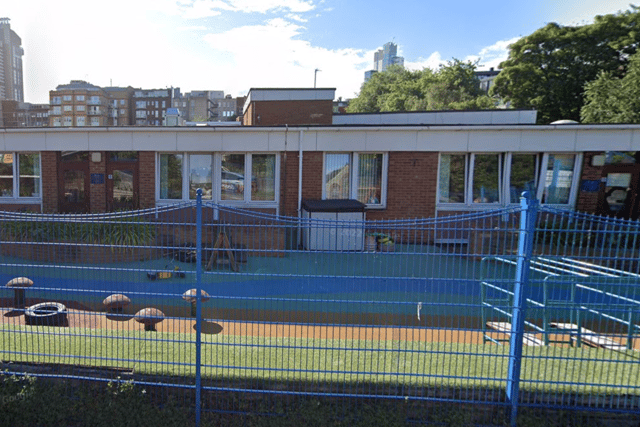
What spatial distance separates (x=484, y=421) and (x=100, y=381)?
3751 millimetres

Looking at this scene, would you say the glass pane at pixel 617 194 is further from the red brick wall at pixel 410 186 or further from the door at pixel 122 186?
the door at pixel 122 186

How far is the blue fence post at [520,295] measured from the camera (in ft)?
11.8

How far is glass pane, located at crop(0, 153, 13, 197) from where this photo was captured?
543 inches

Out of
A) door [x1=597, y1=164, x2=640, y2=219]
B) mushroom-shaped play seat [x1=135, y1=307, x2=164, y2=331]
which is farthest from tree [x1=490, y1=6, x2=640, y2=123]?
mushroom-shaped play seat [x1=135, y1=307, x2=164, y2=331]

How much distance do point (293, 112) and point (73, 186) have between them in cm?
1210

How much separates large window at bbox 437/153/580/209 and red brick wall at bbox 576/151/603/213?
0.71ft

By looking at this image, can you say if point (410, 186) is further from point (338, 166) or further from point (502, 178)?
point (502, 178)

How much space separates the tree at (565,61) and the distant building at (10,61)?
4923 inches

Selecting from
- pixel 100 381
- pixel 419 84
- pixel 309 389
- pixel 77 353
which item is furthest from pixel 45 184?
pixel 419 84

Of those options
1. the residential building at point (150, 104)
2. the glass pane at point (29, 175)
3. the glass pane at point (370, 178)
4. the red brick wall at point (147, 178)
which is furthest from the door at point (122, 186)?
the residential building at point (150, 104)

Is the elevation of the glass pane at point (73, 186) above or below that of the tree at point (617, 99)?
below

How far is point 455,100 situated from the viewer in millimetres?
37375

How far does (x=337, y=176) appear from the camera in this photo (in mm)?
12977

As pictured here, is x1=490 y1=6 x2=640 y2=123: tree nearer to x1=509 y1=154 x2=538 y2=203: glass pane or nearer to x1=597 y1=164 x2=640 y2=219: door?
x1=597 y1=164 x2=640 y2=219: door
